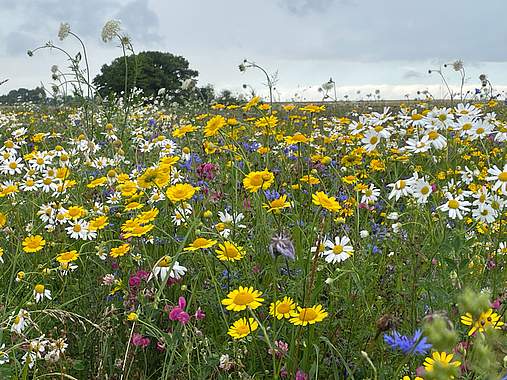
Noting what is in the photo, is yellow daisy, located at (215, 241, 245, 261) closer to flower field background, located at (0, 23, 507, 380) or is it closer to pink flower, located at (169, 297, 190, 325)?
flower field background, located at (0, 23, 507, 380)

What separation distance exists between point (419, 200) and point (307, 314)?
84 centimetres

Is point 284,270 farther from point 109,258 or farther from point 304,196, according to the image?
point 304,196

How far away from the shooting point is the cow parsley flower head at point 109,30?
4.10m

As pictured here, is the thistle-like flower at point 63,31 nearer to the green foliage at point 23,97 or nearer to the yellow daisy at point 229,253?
the yellow daisy at point 229,253

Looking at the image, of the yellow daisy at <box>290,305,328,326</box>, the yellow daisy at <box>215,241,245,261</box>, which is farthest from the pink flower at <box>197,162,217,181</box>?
the yellow daisy at <box>290,305,328,326</box>

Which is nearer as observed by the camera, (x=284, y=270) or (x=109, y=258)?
(x=284, y=270)

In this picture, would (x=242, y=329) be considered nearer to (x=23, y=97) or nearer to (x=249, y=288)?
(x=249, y=288)

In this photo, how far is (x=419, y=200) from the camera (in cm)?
218

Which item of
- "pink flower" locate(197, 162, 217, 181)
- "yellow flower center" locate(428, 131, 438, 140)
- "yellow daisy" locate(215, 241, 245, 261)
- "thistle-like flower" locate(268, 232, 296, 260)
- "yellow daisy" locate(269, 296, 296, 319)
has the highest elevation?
"yellow flower center" locate(428, 131, 438, 140)

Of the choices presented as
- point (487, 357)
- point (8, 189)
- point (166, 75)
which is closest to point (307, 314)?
point (487, 357)

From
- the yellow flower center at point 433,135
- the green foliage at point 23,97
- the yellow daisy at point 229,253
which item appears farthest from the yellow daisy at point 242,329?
the green foliage at point 23,97

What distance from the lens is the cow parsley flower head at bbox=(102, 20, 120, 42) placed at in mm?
4098

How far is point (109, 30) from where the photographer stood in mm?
4117

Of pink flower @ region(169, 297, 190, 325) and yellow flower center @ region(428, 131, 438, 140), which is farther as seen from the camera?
yellow flower center @ region(428, 131, 438, 140)
